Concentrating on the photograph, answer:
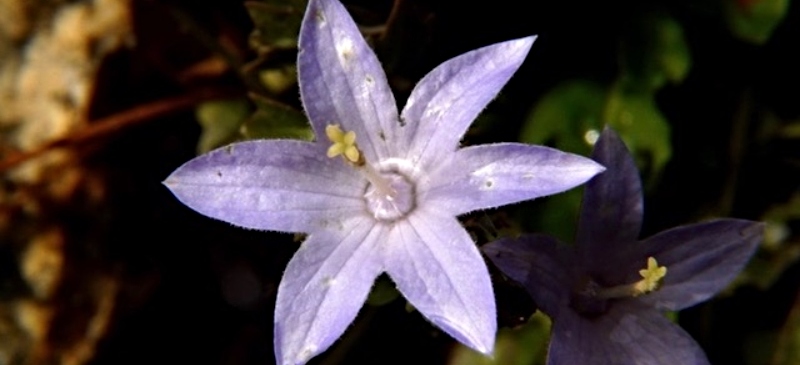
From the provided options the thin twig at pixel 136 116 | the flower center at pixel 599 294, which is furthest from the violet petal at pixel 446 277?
the thin twig at pixel 136 116

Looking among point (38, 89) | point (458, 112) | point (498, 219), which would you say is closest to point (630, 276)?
point (498, 219)

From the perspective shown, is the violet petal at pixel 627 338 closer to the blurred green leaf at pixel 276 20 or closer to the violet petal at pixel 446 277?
the violet petal at pixel 446 277

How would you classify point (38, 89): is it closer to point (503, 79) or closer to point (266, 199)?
point (266, 199)

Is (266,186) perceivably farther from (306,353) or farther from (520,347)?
(520,347)

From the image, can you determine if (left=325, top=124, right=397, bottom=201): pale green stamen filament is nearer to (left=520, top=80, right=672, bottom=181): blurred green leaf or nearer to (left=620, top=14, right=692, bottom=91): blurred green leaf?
(left=520, top=80, right=672, bottom=181): blurred green leaf

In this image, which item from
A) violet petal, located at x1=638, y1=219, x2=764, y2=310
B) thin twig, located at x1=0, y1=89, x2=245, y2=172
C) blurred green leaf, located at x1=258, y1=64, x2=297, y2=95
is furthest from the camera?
thin twig, located at x1=0, y1=89, x2=245, y2=172

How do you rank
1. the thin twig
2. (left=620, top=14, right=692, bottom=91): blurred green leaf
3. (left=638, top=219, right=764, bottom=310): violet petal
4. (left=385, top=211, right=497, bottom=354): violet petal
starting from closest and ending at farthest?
(left=385, top=211, right=497, bottom=354): violet petal < (left=638, top=219, right=764, bottom=310): violet petal < (left=620, top=14, right=692, bottom=91): blurred green leaf < the thin twig

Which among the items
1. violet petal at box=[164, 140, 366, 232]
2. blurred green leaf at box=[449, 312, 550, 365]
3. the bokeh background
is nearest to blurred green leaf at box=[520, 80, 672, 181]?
the bokeh background
